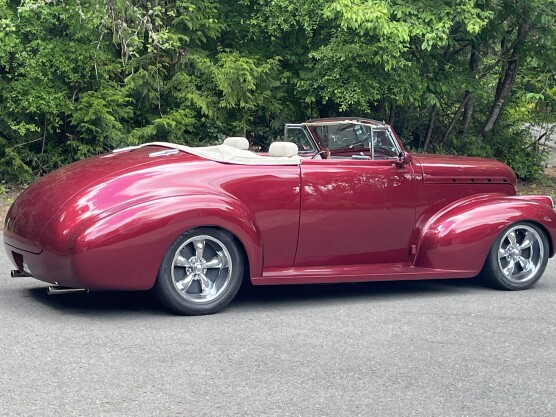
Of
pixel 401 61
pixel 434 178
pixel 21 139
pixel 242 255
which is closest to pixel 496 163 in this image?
pixel 434 178

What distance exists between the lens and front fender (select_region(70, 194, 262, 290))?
5949mm

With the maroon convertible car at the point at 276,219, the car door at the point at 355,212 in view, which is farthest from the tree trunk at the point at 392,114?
the car door at the point at 355,212

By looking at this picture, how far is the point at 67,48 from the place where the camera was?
14.3 metres

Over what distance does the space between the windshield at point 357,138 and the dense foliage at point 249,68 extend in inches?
223

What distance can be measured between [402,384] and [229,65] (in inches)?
435

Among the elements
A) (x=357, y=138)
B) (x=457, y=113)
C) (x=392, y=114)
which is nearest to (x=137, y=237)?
(x=357, y=138)

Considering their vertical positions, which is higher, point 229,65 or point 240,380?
point 229,65

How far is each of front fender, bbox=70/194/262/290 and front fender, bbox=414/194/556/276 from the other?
1.88m

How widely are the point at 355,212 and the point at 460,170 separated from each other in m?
1.27

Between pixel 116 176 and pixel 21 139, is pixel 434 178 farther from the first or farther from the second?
pixel 21 139

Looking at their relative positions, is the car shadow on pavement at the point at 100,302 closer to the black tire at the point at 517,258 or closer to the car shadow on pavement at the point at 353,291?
the car shadow on pavement at the point at 353,291

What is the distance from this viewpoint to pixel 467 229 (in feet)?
24.5

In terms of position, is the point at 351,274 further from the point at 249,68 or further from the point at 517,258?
the point at 249,68

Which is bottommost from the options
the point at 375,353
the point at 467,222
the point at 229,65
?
the point at 375,353
